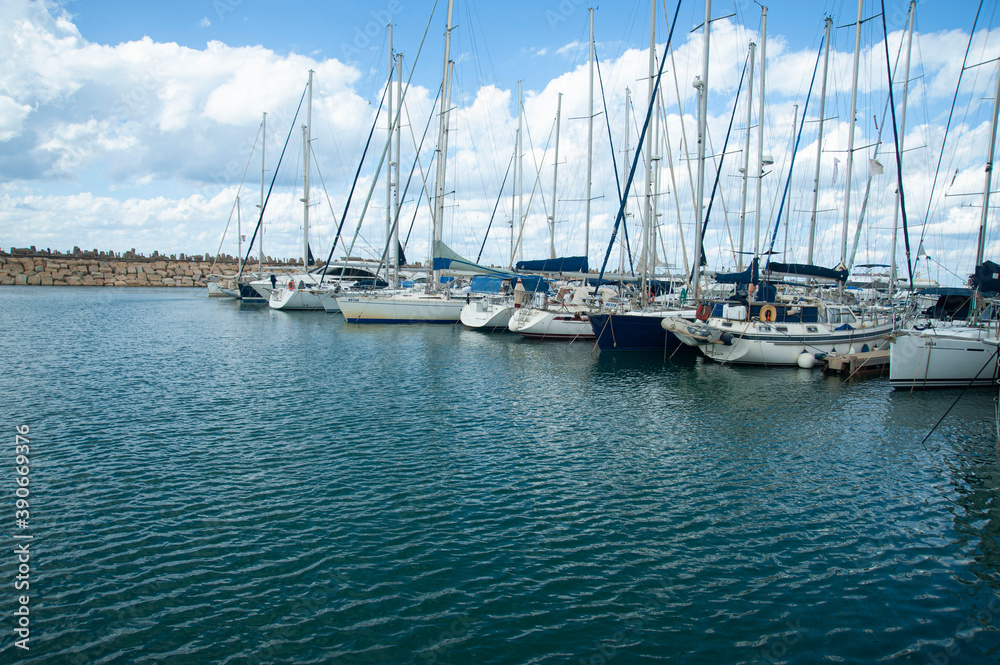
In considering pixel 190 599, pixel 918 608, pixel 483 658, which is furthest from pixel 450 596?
pixel 918 608

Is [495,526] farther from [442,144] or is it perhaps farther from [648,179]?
[442,144]

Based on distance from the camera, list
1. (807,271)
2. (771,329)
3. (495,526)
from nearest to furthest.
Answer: (495,526) → (771,329) → (807,271)

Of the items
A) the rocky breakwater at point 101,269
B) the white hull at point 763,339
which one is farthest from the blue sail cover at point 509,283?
the rocky breakwater at point 101,269

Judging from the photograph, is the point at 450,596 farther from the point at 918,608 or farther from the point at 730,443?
the point at 730,443

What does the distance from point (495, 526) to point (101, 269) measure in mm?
126236

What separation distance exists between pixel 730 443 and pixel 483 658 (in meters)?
9.85

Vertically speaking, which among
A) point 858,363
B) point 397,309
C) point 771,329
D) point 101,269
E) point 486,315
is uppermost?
point 101,269

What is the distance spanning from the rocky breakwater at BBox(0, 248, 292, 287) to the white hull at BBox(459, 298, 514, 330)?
261 ft

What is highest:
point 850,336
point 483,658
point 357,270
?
point 357,270

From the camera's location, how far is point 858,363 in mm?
23641

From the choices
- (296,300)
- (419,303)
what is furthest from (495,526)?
(296,300)

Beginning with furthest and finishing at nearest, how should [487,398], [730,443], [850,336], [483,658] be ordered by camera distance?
[850,336] < [487,398] < [730,443] < [483,658]

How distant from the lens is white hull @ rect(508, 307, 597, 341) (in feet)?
109

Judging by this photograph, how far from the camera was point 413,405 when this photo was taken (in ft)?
56.5
